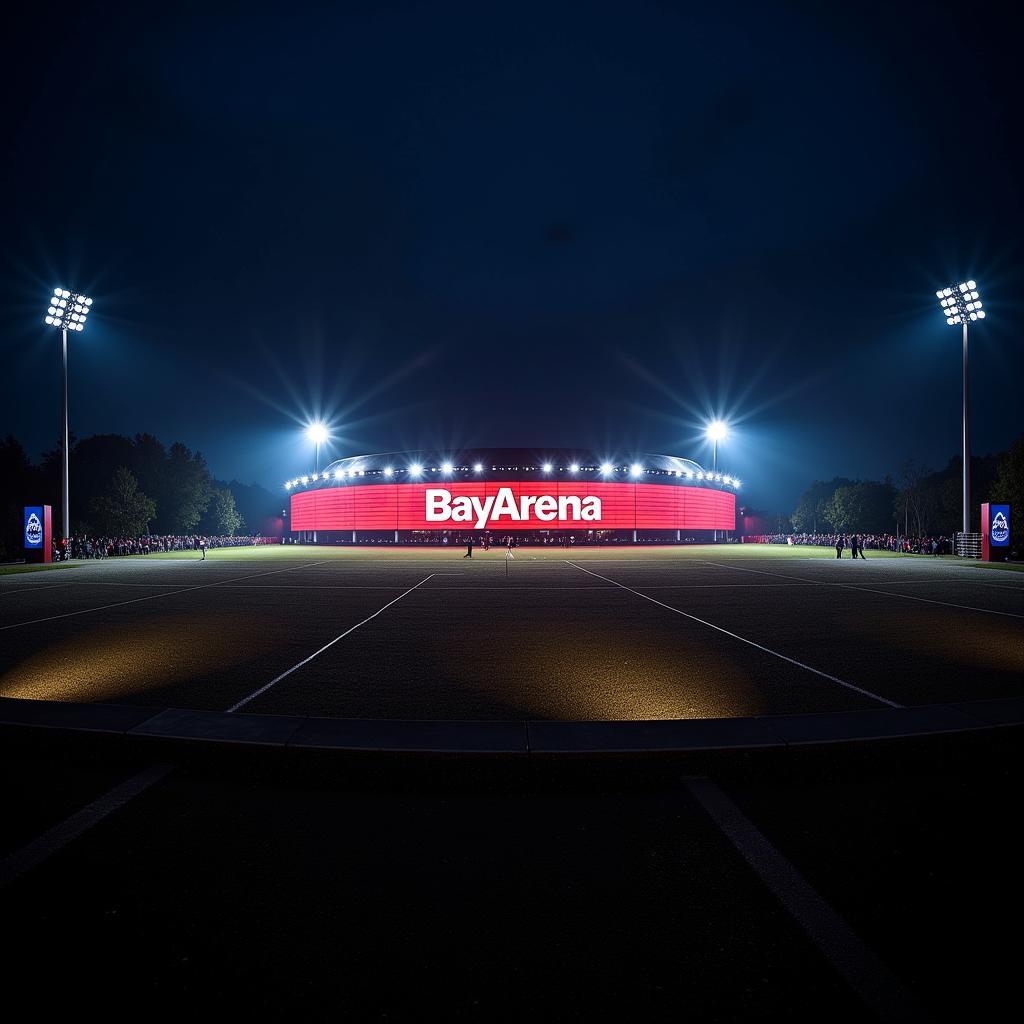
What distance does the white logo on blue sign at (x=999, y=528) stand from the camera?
37750 mm

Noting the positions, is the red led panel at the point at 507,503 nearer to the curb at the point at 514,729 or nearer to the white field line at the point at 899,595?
the white field line at the point at 899,595

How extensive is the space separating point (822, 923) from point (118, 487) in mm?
76774

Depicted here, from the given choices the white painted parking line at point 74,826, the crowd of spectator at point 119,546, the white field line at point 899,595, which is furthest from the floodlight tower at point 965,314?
the crowd of spectator at point 119,546

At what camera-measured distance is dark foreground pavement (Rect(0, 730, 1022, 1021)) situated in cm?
264

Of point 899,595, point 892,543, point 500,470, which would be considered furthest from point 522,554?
point 892,543

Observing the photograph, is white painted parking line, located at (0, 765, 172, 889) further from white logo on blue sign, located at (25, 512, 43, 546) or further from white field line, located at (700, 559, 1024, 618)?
white logo on blue sign, located at (25, 512, 43, 546)

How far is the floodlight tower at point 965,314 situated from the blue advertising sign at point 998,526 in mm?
1136

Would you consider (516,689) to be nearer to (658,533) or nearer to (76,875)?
(76,875)

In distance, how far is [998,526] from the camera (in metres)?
37.9

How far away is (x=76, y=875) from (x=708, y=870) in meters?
3.50

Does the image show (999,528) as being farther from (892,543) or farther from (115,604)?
(115,604)

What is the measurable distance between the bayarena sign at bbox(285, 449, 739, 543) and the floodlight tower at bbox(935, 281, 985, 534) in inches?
1537

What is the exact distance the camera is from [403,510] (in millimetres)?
75812

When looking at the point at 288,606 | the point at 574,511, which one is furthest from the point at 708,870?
the point at 574,511
